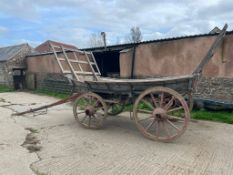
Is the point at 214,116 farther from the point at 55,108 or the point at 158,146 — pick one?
the point at 55,108

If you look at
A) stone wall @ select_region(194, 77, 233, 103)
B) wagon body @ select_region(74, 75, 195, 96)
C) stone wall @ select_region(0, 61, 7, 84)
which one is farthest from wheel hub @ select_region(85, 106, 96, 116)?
stone wall @ select_region(0, 61, 7, 84)

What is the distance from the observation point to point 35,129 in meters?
6.48

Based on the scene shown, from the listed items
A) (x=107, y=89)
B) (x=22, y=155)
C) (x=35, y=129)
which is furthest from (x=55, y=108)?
(x=22, y=155)

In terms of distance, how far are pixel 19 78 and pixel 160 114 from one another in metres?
14.0

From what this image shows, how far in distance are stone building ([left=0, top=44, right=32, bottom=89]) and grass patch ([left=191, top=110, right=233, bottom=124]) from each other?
12579 millimetres

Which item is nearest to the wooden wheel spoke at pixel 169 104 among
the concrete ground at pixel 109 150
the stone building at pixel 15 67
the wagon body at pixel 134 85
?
the wagon body at pixel 134 85

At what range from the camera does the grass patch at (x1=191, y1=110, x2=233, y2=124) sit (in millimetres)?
7377

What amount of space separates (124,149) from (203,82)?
4.61 metres

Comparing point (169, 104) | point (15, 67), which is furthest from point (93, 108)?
point (15, 67)

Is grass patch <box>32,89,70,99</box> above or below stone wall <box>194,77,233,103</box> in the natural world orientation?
below

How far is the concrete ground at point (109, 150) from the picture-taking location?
13.5 feet

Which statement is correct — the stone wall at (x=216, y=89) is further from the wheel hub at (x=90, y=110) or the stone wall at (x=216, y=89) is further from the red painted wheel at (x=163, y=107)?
the wheel hub at (x=90, y=110)

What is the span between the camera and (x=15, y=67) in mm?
16625

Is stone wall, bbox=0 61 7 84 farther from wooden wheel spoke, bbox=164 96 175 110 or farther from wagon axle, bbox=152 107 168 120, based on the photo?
wooden wheel spoke, bbox=164 96 175 110
